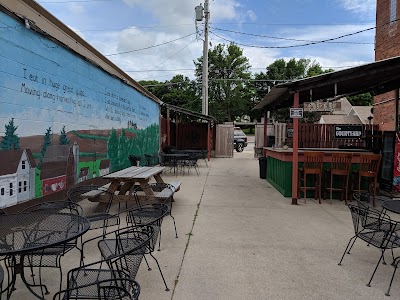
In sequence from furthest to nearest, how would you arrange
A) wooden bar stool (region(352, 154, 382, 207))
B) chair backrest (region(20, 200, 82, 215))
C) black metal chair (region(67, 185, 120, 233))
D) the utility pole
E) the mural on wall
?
the utility pole < wooden bar stool (region(352, 154, 382, 207)) < the mural on wall < black metal chair (region(67, 185, 120, 233)) < chair backrest (region(20, 200, 82, 215))

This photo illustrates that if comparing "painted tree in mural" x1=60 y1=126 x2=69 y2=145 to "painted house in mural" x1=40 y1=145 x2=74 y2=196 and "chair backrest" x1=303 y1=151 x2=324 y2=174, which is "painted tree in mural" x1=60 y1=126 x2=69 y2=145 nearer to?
"painted house in mural" x1=40 y1=145 x2=74 y2=196

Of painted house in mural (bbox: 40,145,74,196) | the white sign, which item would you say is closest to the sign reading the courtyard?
the white sign

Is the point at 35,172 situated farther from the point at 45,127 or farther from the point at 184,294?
the point at 184,294

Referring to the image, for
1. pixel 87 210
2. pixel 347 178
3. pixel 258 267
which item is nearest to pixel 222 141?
pixel 347 178

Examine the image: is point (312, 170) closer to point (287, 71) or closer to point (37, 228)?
point (37, 228)

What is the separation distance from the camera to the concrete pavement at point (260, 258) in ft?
9.89

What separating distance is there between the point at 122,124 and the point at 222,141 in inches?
428

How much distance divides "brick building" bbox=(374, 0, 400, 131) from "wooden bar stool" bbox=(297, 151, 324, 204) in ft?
23.4

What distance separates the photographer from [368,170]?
286 inches

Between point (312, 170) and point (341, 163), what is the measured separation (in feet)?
2.72

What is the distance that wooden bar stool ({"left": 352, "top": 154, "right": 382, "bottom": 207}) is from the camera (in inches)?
271

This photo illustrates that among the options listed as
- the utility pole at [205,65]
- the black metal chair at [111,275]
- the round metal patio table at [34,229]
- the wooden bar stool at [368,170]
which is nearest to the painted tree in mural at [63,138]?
the round metal patio table at [34,229]

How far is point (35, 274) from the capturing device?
335 centimetres

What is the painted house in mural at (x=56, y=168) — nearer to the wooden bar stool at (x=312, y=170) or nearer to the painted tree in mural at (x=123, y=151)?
the painted tree in mural at (x=123, y=151)
